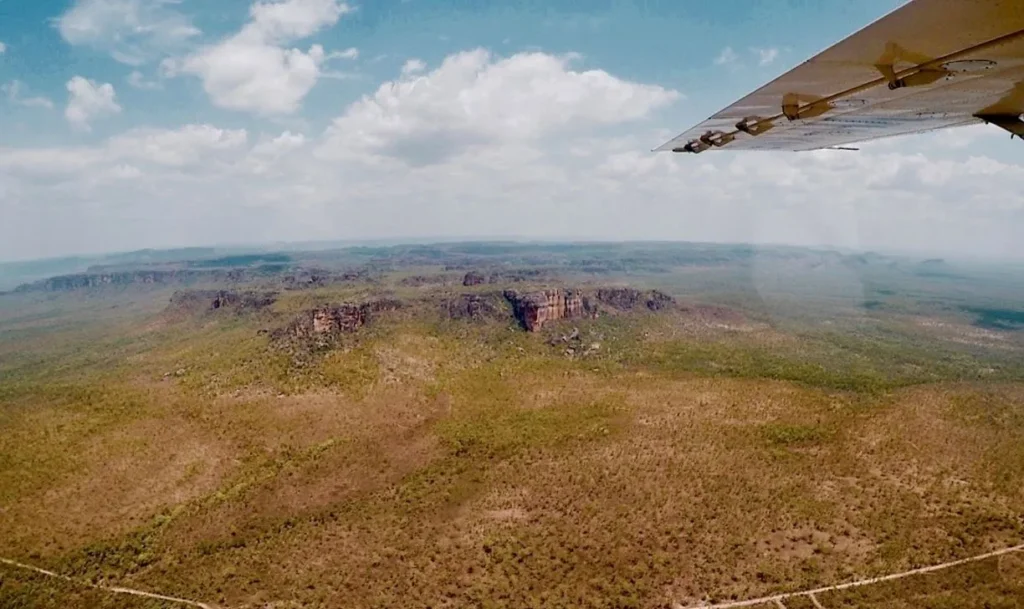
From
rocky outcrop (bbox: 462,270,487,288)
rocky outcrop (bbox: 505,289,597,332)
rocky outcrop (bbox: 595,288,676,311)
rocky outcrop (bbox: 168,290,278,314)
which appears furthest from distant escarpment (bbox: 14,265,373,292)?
rocky outcrop (bbox: 505,289,597,332)

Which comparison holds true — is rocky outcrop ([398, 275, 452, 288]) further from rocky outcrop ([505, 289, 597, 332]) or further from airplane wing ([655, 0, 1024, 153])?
airplane wing ([655, 0, 1024, 153])

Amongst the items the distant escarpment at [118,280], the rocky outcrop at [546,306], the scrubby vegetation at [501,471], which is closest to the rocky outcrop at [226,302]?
the scrubby vegetation at [501,471]

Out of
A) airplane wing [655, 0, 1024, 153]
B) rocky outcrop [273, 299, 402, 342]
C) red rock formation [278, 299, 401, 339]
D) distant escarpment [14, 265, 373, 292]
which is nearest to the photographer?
airplane wing [655, 0, 1024, 153]

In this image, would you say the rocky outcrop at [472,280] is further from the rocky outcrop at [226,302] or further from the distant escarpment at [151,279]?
the distant escarpment at [151,279]

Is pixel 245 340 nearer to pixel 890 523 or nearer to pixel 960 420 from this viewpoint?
pixel 890 523

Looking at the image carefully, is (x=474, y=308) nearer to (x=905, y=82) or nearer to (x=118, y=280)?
(x=905, y=82)

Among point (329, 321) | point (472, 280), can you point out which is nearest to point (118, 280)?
point (472, 280)
